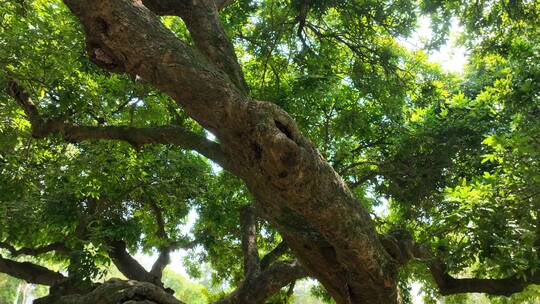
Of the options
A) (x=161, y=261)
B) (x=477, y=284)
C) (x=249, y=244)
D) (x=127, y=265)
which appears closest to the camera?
(x=477, y=284)

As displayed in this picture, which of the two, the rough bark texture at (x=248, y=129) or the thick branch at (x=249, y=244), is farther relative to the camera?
the thick branch at (x=249, y=244)

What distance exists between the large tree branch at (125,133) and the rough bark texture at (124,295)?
1544 mm

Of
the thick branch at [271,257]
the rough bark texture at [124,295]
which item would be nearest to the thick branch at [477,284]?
the thick branch at [271,257]

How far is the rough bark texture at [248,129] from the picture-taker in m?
3.36

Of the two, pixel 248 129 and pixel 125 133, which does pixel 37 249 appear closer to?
pixel 125 133

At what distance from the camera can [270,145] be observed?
10.6 ft

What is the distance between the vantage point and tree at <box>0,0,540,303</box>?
12.0 feet

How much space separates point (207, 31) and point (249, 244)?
156 inches

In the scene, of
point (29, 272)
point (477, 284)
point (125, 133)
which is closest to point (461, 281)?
point (477, 284)

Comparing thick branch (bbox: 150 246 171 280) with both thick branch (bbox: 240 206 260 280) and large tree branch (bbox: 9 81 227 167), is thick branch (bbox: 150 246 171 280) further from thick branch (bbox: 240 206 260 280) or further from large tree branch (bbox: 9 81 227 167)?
large tree branch (bbox: 9 81 227 167)

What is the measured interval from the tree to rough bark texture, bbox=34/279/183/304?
23 millimetres

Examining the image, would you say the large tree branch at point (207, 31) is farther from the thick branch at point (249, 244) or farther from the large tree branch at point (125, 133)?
the thick branch at point (249, 244)

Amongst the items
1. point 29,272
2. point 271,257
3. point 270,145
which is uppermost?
point 271,257

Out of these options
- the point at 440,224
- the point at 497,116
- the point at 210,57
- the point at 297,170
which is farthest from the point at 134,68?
the point at 497,116
